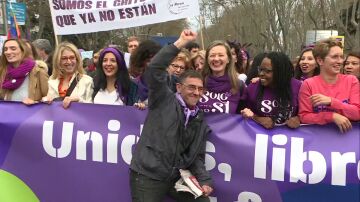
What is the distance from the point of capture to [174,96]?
3727 millimetres

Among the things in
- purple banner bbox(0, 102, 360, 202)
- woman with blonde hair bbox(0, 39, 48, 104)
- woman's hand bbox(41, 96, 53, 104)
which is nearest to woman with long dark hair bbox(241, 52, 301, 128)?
purple banner bbox(0, 102, 360, 202)

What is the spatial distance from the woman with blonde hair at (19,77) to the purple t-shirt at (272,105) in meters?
2.12

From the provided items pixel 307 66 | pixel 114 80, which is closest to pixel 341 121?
pixel 307 66

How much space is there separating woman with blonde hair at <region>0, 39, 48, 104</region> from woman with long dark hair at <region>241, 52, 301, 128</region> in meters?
2.12

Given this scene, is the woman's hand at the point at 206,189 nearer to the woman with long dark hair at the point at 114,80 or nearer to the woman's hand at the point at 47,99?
the woman with long dark hair at the point at 114,80

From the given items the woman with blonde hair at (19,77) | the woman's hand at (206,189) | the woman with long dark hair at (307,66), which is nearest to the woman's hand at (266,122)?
the woman's hand at (206,189)

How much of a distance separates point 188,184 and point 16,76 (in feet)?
7.21

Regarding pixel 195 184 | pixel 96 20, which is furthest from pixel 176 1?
pixel 195 184

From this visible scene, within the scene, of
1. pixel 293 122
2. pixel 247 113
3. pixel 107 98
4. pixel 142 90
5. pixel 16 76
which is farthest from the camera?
pixel 16 76

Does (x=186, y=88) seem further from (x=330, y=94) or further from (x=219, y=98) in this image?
(x=330, y=94)

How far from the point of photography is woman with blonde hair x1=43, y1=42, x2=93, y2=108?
4762 millimetres

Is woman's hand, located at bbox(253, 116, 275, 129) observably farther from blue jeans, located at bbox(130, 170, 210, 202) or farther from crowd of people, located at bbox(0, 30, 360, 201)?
blue jeans, located at bbox(130, 170, 210, 202)

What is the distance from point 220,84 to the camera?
4.31m

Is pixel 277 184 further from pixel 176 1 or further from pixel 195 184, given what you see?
pixel 176 1
